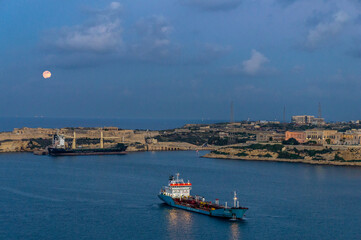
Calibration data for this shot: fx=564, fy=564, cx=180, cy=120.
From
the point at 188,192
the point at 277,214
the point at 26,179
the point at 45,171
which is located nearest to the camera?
the point at 277,214

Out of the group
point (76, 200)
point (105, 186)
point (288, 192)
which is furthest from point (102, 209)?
point (288, 192)

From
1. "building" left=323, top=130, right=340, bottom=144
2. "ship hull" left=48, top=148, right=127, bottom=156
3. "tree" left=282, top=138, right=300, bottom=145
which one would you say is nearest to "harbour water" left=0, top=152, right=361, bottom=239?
"tree" left=282, top=138, right=300, bottom=145

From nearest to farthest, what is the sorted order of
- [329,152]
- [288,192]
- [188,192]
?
[188,192], [288,192], [329,152]

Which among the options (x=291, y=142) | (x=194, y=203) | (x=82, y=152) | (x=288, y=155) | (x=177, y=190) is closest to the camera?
(x=194, y=203)

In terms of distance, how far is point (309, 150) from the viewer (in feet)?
229

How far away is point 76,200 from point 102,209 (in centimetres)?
361

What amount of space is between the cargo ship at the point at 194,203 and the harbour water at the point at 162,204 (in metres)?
0.46

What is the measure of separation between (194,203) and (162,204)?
7.81 ft

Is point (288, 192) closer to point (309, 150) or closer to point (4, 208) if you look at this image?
point (4, 208)

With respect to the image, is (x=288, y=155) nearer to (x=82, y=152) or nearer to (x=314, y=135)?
(x=314, y=135)

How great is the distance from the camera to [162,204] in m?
35.6

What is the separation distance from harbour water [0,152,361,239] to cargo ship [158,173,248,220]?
1.50 ft

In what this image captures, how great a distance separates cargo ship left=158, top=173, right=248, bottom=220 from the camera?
3114 centimetres

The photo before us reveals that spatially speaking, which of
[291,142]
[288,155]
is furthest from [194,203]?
[291,142]
